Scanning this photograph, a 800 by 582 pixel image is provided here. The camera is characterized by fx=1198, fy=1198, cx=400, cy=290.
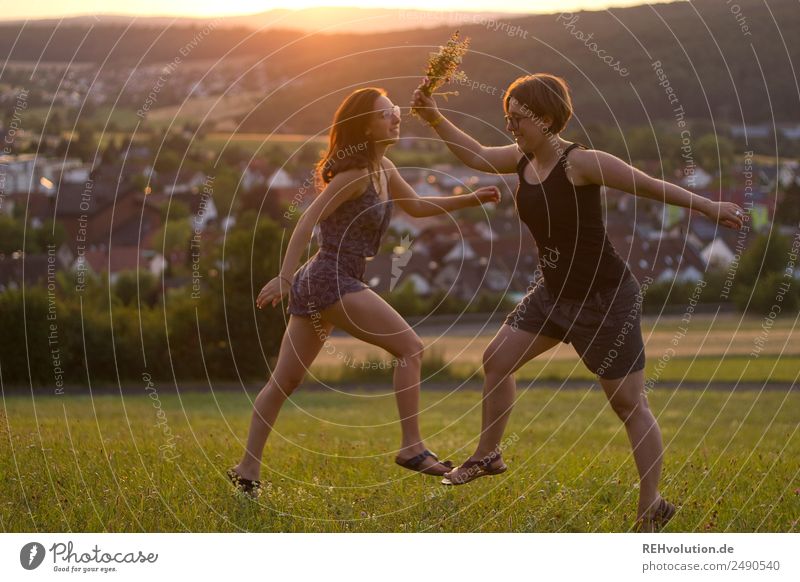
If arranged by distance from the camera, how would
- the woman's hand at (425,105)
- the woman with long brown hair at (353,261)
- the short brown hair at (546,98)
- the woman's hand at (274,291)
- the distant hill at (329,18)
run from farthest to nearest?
the distant hill at (329,18) < the woman's hand at (425,105) < the woman with long brown hair at (353,261) < the woman's hand at (274,291) < the short brown hair at (546,98)

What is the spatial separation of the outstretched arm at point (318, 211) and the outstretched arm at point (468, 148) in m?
0.56

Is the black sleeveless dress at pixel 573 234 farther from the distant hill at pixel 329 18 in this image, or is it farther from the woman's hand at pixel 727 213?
the distant hill at pixel 329 18

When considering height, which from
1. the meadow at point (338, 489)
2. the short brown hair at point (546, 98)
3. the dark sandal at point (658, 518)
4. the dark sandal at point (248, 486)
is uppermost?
the short brown hair at point (546, 98)

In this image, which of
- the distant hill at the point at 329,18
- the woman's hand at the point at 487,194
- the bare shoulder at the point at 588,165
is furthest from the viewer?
the distant hill at the point at 329,18

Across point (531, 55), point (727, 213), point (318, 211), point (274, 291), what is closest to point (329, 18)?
point (318, 211)

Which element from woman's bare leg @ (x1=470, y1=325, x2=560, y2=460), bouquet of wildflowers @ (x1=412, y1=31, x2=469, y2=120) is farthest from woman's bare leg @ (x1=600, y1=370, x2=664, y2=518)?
bouquet of wildflowers @ (x1=412, y1=31, x2=469, y2=120)

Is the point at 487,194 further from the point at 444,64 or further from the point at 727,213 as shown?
the point at 727,213

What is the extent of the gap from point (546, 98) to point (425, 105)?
90cm

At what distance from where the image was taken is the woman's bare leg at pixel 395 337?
6.98 meters

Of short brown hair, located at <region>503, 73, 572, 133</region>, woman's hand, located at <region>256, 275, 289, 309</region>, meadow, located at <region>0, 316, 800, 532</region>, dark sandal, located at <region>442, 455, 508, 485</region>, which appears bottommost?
meadow, located at <region>0, 316, 800, 532</region>

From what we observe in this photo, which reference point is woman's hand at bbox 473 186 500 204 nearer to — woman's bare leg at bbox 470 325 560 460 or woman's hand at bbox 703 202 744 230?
woman's bare leg at bbox 470 325 560 460

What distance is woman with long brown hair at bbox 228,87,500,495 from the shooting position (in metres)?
7.00

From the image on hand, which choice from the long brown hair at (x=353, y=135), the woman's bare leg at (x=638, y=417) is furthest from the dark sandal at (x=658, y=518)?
the long brown hair at (x=353, y=135)

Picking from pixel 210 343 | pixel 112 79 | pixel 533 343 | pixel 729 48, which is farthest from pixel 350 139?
pixel 729 48
